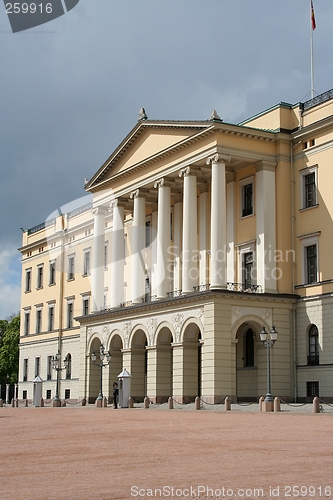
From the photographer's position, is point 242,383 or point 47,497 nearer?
point 47,497

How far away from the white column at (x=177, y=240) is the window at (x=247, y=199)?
24.2ft

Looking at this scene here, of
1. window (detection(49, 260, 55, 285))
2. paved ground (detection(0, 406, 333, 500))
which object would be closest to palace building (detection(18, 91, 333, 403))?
window (detection(49, 260, 55, 285))

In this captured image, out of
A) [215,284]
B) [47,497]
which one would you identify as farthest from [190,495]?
[215,284]

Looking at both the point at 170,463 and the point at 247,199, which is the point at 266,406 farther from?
the point at 170,463

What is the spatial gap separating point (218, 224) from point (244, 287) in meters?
4.95

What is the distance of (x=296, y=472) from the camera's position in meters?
13.1

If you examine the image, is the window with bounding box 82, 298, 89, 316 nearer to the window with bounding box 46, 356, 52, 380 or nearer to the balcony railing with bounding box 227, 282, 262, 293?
the window with bounding box 46, 356, 52, 380

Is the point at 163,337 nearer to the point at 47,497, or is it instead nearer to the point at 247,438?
the point at 247,438

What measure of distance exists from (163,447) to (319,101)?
32.7m

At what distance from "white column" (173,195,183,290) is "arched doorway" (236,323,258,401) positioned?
276 inches

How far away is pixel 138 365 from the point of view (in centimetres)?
5475

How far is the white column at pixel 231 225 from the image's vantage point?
50156 millimetres

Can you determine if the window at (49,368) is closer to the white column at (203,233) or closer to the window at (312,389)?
the white column at (203,233)

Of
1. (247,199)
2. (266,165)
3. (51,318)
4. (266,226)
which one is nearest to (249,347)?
(266,226)
